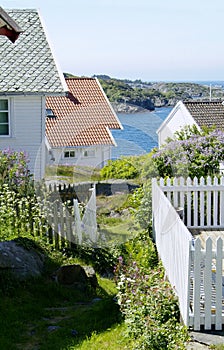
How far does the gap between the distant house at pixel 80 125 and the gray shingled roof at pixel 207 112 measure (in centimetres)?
488

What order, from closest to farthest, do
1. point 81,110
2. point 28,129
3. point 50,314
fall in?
point 50,314
point 28,129
point 81,110

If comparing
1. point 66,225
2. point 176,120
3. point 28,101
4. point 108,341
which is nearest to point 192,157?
point 66,225

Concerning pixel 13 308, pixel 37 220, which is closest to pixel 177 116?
pixel 37 220

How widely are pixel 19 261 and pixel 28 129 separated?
32.3ft

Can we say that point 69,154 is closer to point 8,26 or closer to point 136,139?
point 136,139

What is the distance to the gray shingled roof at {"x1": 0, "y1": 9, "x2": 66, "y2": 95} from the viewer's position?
57.1 ft

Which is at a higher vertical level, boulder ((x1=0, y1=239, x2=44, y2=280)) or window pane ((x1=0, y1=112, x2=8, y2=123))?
window pane ((x1=0, y1=112, x2=8, y2=123))

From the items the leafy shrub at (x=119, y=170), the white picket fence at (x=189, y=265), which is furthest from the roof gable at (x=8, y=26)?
the leafy shrub at (x=119, y=170)

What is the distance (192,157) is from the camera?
592 inches

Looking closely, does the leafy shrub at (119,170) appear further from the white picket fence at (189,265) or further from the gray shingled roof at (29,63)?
the gray shingled roof at (29,63)

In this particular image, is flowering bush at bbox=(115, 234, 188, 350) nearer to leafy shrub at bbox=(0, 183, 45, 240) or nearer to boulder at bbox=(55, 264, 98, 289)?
boulder at bbox=(55, 264, 98, 289)

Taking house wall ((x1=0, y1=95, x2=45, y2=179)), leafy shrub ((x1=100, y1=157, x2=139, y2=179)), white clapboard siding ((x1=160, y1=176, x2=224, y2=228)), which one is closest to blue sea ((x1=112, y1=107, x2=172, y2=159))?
leafy shrub ((x1=100, y1=157, x2=139, y2=179))

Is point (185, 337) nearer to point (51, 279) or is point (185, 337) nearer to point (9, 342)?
point (9, 342)

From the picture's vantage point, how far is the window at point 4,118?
17609mm
